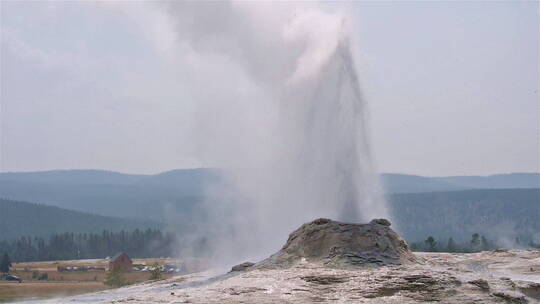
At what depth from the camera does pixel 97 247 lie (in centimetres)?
14625

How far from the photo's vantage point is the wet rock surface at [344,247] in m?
29.9

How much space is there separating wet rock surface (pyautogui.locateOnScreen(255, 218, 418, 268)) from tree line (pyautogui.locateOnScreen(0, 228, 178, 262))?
10612cm

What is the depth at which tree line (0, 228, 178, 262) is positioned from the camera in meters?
138

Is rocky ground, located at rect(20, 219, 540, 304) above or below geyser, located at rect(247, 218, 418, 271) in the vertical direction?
below

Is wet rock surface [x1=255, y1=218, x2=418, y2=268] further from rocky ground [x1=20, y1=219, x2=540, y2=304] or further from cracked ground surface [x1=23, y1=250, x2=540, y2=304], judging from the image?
cracked ground surface [x1=23, y1=250, x2=540, y2=304]

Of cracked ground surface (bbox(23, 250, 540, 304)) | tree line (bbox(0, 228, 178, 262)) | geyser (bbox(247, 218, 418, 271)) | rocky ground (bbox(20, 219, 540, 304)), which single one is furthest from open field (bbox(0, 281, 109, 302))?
tree line (bbox(0, 228, 178, 262))

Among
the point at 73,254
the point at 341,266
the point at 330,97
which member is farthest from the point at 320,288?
the point at 73,254

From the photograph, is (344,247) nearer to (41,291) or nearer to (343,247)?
(343,247)

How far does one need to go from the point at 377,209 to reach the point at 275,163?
40.1 feet

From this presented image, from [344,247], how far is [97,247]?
401ft

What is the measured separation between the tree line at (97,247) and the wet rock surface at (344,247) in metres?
106

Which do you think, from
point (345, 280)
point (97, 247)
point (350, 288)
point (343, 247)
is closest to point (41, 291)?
point (343, 247)

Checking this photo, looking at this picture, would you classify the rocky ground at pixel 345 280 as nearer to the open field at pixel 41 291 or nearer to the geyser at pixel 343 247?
the geyser at pixel 343 247

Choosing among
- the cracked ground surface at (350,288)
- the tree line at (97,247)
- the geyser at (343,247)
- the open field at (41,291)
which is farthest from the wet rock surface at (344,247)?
the tree line at (97,247)
